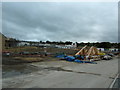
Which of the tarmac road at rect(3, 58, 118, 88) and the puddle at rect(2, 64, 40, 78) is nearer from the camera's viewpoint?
the tarmac road at rect(3, 58, 118, 88)

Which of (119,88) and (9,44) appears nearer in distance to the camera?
(119,88)

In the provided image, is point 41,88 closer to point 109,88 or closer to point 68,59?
point 109,88

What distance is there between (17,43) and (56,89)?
55.4 metres

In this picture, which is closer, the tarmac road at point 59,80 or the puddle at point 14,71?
the tarmac road at point 59,80

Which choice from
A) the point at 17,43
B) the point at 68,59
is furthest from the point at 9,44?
the point at 68,59

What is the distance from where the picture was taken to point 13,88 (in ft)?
19.2

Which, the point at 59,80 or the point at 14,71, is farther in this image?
the point at 14,71

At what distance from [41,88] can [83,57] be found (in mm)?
20716

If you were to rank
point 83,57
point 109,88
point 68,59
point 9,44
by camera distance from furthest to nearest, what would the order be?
point 9,44 < point 83,57 < point 68,59 < point 109,88

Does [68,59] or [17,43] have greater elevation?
[17,43]

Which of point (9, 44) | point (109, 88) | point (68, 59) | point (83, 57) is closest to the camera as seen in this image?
point (109, 88)

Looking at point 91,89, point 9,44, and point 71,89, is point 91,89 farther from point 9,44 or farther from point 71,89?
point 9,44

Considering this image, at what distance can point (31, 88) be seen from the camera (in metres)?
5.89

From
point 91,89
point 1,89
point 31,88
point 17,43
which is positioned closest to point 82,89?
point 91,89
